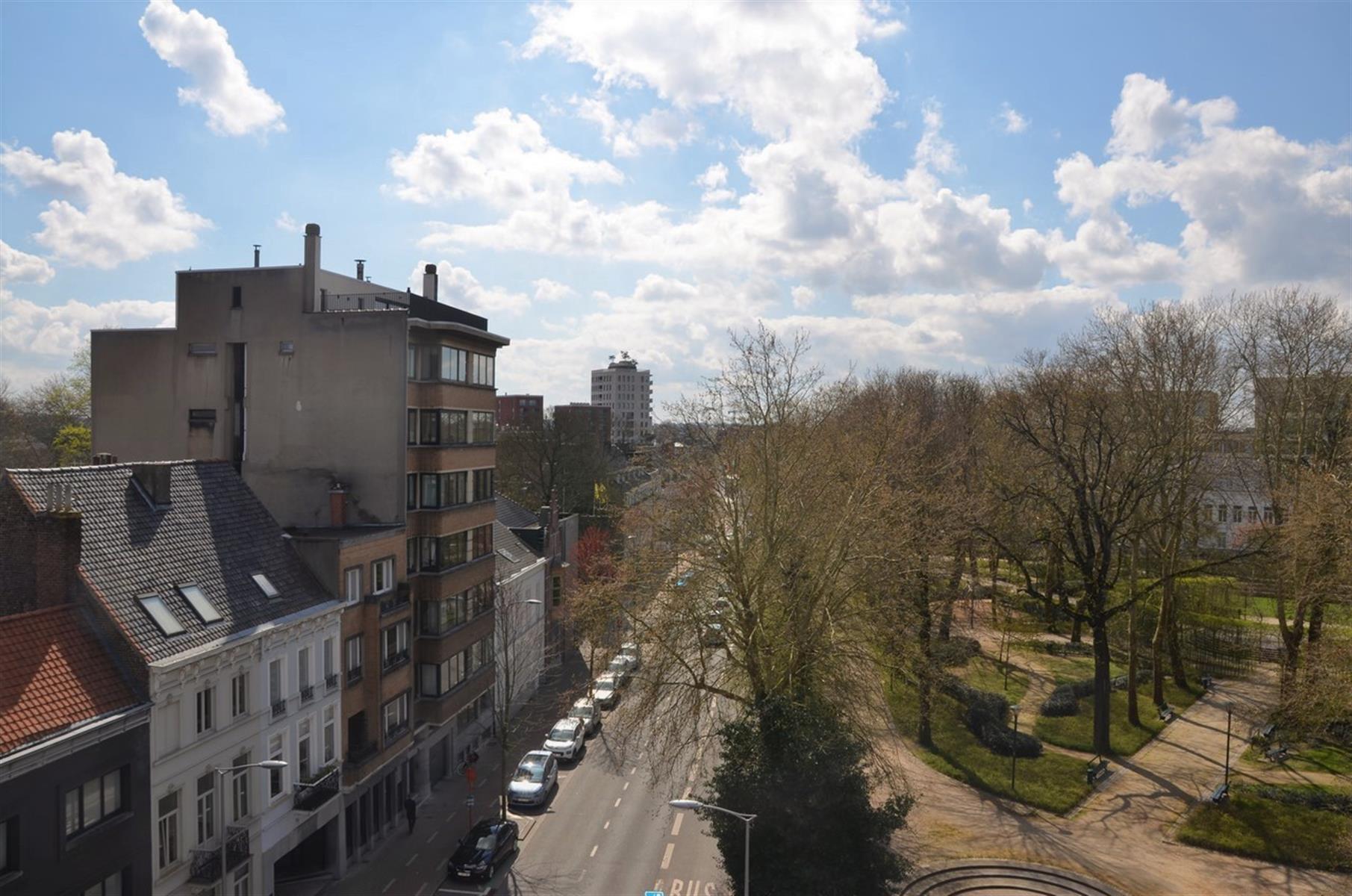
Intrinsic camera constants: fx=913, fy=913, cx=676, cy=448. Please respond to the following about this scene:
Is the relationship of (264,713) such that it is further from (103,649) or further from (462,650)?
(462,650)

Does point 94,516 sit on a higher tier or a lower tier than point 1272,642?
higher

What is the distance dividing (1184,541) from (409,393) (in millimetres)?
40240

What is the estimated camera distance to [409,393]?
32531mm

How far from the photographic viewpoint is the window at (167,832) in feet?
68.1

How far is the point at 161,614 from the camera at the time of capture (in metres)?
21.8

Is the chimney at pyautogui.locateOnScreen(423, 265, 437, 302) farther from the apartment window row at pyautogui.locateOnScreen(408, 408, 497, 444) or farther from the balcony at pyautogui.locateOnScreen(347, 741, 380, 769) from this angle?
the balcony at pyautogui.locateOnScreen(347, 741, 380, 769)

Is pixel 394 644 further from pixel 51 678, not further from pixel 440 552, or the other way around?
pixel 51 678

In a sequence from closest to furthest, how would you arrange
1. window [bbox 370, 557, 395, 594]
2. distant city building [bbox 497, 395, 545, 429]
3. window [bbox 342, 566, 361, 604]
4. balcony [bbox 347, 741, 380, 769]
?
Answer: window [bbox 342, 566, 361, 604]
balcony [bbox 347, 741, 380, 769]
window [bbox 370, 557, 395, 594]
distant city building [bbox 497, 395, 545, 429]

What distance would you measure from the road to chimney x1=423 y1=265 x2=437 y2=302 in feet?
67.4

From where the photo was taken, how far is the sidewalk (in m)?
27.6

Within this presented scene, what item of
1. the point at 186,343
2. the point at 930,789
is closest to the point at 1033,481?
the point at 930,789

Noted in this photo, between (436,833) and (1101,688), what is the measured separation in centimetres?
2617

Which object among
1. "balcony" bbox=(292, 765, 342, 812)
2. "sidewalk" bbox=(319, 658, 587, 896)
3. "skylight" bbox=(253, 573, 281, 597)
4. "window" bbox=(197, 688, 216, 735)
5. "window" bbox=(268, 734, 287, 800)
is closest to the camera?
"window" bbox=(197, 688, 216, 735)

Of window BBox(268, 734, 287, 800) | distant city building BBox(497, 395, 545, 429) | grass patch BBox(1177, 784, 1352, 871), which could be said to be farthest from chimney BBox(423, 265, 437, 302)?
distant city building BBox(497, 395, 545, 429)
